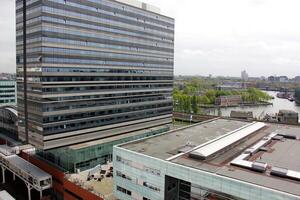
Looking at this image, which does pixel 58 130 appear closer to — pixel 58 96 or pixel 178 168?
pixel 58 96

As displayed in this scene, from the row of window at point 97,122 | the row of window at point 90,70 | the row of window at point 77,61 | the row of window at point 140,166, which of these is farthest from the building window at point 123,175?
the row of window at point 77,61

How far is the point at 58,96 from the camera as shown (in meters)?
58.5

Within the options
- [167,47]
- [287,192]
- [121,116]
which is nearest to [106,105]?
[121,116]

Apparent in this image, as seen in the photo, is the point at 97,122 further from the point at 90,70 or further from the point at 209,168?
the point at 209,168

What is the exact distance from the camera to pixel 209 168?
3488 cm

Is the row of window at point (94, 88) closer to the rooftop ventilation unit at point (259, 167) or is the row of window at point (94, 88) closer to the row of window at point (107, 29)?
the row of window at point (107, 29)

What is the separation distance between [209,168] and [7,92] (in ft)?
422

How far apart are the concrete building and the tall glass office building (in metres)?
22.5

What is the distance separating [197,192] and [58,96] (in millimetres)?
37783

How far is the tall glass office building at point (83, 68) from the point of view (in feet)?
186

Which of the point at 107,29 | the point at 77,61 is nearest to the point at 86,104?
the point at 77,61

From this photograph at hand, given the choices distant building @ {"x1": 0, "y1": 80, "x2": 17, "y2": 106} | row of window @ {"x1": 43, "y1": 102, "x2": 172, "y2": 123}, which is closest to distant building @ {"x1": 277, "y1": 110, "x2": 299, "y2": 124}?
row of window @ {"x1": 43, "y1": 102, "x2": 172, "y2": 123}

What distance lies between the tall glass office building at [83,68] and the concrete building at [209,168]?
884 inches

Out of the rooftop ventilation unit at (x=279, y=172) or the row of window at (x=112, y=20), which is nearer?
the rooftop ventilation unit at (x=279, y=172)
